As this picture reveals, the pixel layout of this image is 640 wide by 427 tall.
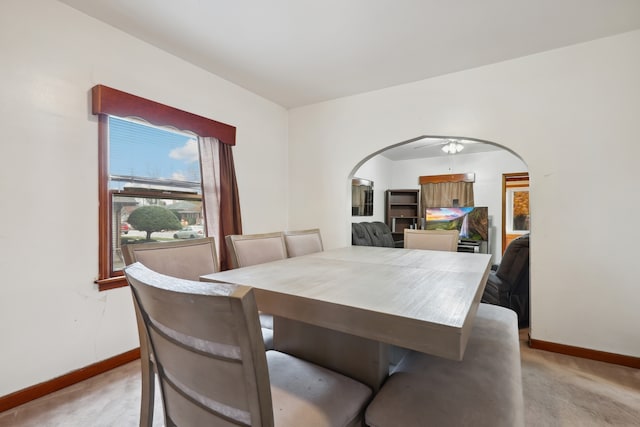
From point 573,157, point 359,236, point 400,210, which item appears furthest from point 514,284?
point 400,210

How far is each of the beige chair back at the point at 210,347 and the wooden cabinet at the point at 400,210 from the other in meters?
5.93

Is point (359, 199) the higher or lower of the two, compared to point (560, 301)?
higher

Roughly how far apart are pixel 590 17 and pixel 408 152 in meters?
3.74

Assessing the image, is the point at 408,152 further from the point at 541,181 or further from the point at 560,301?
the point at 560,301

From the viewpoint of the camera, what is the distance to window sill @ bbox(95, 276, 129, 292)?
198 centimetres

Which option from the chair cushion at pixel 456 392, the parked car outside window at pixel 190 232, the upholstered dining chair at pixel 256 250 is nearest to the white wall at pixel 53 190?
the parked car outside window at pixel 190 232

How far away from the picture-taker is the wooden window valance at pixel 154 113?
6.42 feet

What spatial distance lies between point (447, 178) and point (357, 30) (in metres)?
4.58

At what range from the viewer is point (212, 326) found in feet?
1.75

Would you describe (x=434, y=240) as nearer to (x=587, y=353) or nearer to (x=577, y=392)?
(x=577, y=392)

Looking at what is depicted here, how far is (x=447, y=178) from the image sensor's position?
5949 millimetres

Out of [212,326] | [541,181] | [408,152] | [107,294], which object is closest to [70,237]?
[107,294]

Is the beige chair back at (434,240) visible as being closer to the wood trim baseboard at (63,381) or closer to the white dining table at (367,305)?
the white dining table at (367,305)

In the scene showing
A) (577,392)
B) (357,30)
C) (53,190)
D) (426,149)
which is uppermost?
(357,30)
